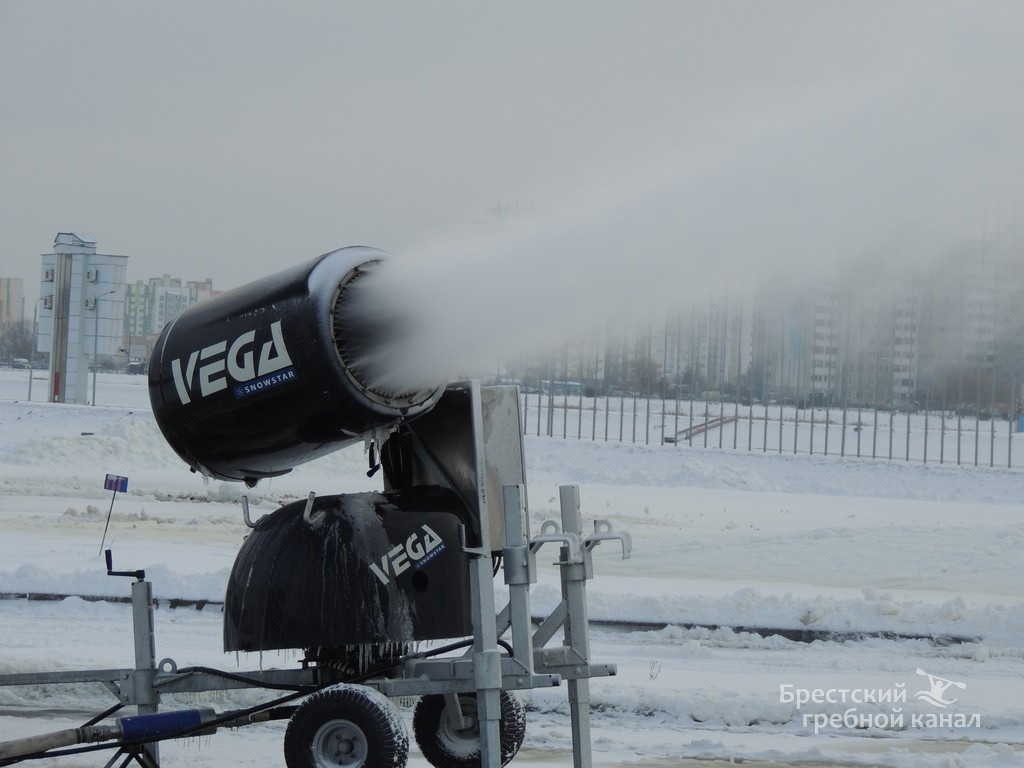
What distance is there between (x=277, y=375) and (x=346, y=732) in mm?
1599

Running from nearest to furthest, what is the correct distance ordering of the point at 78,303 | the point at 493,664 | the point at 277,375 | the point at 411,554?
the point at 493,664 → the point at 277,375 → the point at 411,554 → the point at 78,303

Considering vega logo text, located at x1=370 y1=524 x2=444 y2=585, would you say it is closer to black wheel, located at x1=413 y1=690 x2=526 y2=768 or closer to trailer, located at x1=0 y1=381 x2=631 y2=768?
trailer, located at x1=0 y1=381 x2=631 y2=768

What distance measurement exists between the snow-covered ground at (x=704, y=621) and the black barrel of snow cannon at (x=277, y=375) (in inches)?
40.5

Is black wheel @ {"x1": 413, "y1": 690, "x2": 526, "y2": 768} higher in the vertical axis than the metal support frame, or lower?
lower

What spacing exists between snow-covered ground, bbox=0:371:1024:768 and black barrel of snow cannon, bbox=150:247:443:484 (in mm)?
1029

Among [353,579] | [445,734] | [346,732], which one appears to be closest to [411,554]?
[353,579]

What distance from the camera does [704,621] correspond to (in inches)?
472

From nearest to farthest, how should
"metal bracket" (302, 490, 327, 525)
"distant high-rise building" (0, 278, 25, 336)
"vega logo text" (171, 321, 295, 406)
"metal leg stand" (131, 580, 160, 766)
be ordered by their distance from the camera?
"vega logo text" (171, 321, 295, 406), "metal bracket" (302, 490, 327, 525), "metal leg stand" (131, 580, 160, 766), "distant high-rise building" (0, 278, 25, 336)

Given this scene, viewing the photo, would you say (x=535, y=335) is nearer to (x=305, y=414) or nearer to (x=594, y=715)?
(x=305, y=414)

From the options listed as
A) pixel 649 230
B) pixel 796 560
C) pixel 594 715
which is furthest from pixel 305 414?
pixel 796 560

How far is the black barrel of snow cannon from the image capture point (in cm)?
560

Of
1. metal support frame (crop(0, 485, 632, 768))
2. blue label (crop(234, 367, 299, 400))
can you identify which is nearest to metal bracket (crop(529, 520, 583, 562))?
metal support frame (crop(0, 485, 632, 768))

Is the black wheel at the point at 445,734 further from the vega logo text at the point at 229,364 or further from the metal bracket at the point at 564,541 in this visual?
the vega logo text at the point at 229,364

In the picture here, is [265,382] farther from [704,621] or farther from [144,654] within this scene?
[704,621]
